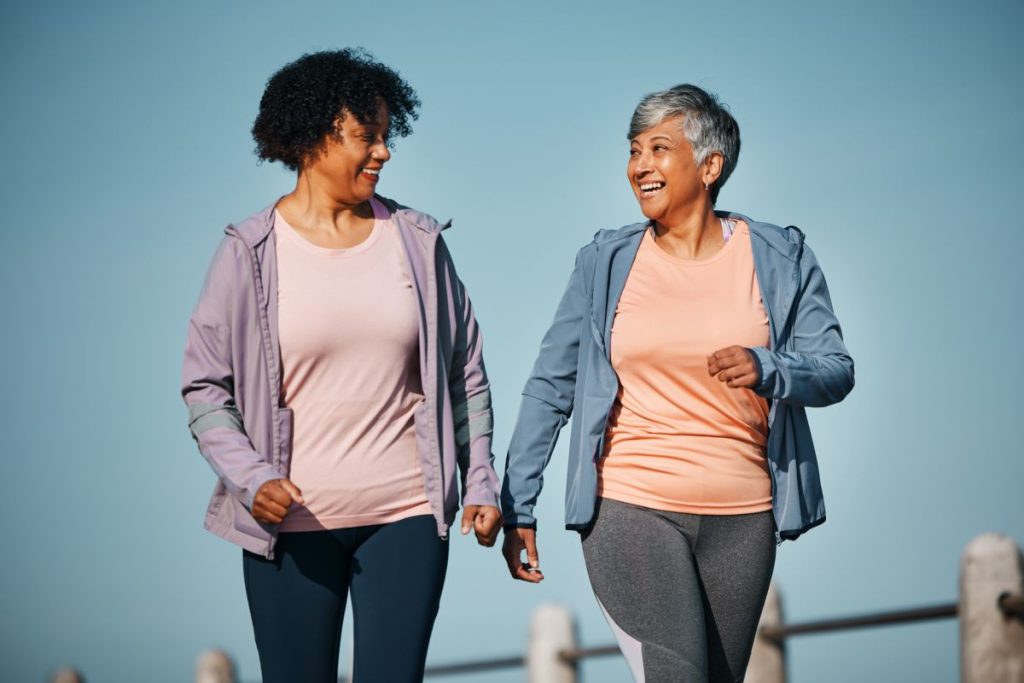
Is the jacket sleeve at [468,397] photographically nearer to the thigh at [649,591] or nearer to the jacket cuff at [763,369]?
the thigh at [649,591]

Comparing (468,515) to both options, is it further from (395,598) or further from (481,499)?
(395,598)

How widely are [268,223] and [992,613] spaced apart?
3.35m

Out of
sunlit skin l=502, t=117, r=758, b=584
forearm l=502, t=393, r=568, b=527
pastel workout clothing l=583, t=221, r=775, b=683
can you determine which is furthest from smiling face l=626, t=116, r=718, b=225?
forearm l=502, t=393, r=568, b=527

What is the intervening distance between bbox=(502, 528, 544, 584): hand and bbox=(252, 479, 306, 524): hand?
34.8 inches

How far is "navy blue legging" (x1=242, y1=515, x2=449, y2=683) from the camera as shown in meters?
4.12

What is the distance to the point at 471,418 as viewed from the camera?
4.46 m

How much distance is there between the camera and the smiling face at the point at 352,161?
4363 millimetres

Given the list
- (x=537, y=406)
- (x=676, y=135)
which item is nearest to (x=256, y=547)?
(x=537, y=406)

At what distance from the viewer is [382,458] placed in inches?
164

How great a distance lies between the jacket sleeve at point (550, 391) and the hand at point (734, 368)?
0.70 m

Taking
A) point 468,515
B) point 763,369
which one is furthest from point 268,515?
point 763,369

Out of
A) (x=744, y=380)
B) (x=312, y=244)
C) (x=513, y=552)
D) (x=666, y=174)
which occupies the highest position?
(x=666, y=174)

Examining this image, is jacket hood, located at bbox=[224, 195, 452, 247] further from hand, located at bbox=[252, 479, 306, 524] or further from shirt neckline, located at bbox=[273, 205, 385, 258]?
hand, located at bbox=[252, 479, 306, 524]

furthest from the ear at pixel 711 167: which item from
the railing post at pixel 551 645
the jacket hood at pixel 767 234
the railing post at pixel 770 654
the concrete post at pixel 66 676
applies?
the concrete post at pixel 66 676
